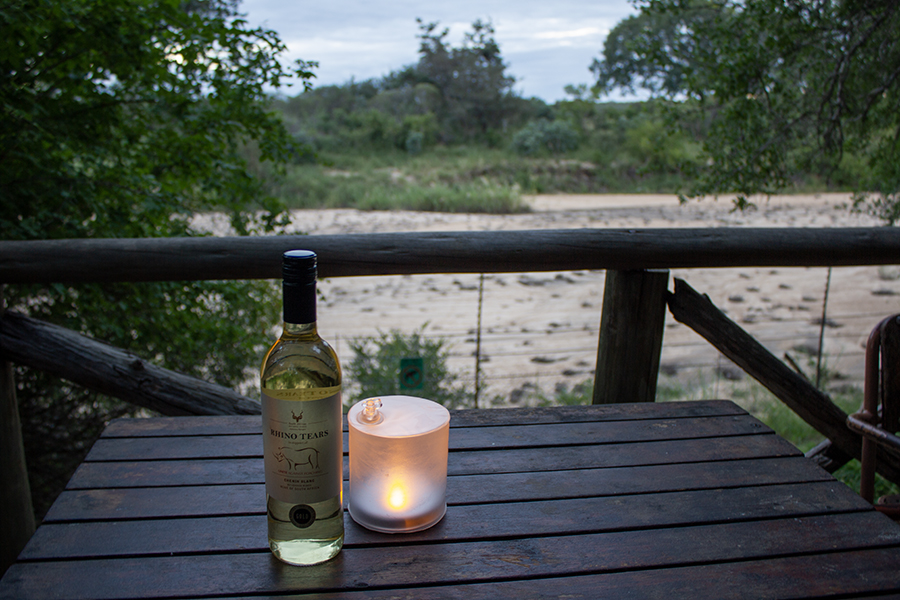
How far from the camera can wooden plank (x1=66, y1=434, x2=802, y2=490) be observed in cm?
88

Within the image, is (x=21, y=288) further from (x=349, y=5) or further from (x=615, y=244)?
(x=349, y=5)

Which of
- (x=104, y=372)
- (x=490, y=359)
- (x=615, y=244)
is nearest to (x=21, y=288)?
(x=104, y=372)

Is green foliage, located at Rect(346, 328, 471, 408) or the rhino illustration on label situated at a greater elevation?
the rhino illustration on label

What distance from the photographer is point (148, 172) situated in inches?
89.8

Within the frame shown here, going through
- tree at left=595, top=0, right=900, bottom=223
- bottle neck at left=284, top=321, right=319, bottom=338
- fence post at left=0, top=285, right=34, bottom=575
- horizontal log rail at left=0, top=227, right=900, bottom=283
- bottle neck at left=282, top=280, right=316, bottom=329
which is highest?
tree at left=595, top=0, right=900, bottom=223

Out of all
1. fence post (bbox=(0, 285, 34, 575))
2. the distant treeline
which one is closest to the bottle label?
fence post (bbox=(0, 285, 34, 575))

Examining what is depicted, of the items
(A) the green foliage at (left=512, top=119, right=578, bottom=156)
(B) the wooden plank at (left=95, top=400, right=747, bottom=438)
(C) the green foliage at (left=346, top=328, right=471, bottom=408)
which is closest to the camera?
(B) the wooden plank at (left=95, top=400, right=747, bottom=438)

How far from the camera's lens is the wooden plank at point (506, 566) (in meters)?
0.67

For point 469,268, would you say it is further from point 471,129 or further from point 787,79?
point 471,129

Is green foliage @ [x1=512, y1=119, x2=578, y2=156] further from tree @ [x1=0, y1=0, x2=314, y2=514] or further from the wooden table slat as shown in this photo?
the wooden table slat

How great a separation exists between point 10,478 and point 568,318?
4574 mm

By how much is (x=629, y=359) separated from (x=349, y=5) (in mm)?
6298

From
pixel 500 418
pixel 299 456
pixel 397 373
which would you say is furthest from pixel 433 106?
pixel 299 456

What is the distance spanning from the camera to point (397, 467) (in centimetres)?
73
